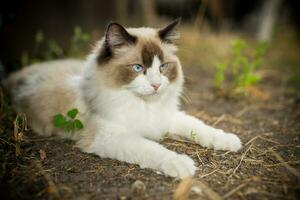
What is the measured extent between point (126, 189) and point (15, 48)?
2.93 m

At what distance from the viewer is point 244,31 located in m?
7.29

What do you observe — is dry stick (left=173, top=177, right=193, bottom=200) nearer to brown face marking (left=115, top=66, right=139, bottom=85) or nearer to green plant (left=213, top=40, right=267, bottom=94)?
brown face marking (left=115, top=66, right=139, bottom=85)

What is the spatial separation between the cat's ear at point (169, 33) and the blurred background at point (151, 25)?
89 cm

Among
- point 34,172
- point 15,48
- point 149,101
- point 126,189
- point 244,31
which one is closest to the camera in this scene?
point 126,189

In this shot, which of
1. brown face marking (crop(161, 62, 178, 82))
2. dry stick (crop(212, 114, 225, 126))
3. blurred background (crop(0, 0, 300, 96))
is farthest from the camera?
blurred background (crop(0, 0, 300, 96))

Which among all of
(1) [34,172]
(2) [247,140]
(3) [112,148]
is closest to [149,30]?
(3) [112,148]

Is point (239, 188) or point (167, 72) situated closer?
point (239, 188)

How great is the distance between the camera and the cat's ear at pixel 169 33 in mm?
3023

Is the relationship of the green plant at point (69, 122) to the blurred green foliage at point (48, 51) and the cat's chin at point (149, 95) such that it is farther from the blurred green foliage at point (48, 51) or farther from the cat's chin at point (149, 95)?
the blurred green foliage at point (48, 51)

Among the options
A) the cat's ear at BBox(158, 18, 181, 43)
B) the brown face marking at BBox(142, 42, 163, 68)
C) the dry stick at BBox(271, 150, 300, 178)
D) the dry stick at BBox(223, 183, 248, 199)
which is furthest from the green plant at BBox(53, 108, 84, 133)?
the dry stick at BBox(271, 150, 300, 178)

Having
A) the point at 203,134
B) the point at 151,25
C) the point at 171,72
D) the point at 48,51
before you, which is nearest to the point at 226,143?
the point at 203,134

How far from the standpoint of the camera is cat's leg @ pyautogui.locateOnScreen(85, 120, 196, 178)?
260cm

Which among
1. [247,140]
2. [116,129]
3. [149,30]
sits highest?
[149,30]

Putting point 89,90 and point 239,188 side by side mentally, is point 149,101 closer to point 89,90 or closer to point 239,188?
point 89,90
